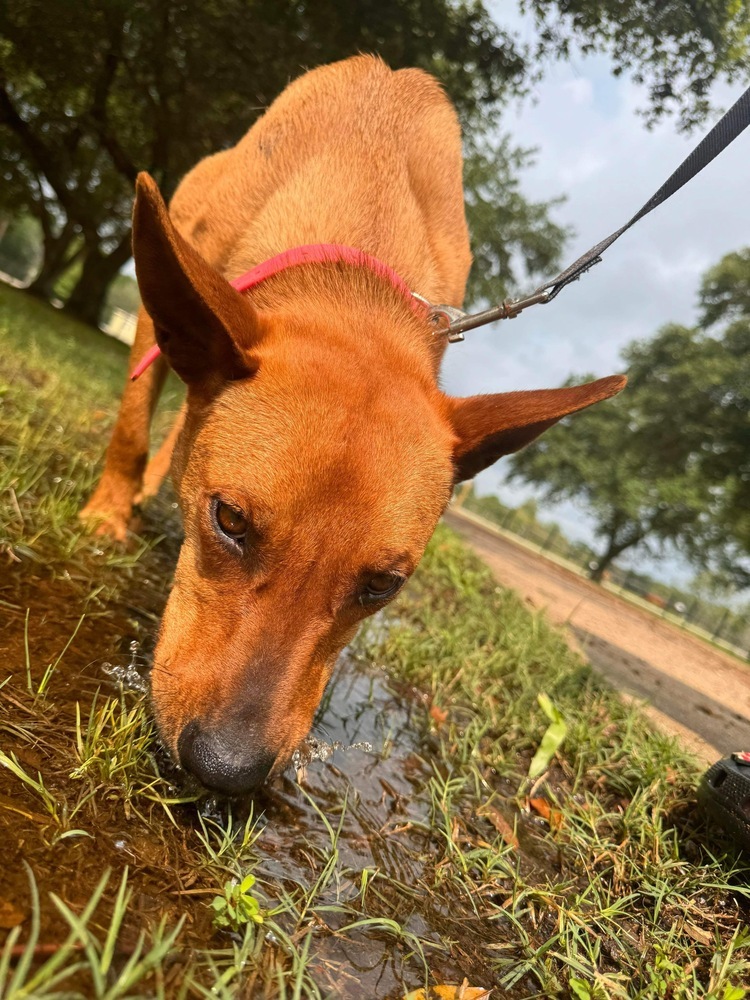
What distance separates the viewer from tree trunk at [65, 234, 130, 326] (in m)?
27.4

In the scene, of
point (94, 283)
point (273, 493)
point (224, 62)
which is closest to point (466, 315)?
point (273, 493)

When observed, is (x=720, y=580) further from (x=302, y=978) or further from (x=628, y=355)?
(x=302, y=978)

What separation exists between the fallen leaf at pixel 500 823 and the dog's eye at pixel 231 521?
145 cm

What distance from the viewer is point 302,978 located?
143 cm

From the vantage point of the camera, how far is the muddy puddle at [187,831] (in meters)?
1.45

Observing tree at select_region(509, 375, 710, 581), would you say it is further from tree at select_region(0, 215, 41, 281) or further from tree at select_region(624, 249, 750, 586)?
tree at select_region(0, 215, 41, 281)

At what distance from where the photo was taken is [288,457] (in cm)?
218

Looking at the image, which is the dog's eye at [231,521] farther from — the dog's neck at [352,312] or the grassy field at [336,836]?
the dog's neck at [352,312]

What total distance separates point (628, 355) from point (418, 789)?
43.7m

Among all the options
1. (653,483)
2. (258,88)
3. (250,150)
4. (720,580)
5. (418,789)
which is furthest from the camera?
(653,483)

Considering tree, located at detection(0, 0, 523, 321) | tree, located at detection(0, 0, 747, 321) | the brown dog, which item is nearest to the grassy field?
the brown dog

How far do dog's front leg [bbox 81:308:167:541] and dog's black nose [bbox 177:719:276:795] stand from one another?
6.66 feet

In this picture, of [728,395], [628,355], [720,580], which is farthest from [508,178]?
[720,580]

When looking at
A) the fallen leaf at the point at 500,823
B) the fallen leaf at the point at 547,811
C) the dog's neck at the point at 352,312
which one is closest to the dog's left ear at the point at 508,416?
the dog's neck at the point at 352,312
